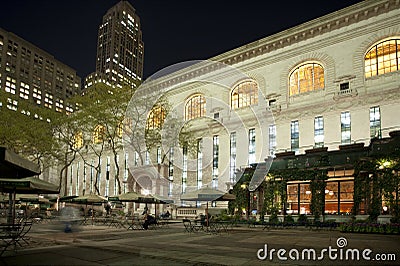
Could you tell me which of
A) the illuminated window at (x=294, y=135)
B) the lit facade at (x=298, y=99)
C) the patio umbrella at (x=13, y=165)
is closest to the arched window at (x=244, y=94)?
the lit facade at (x=298, y=99)

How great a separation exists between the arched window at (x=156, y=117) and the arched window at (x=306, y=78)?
15.3 m

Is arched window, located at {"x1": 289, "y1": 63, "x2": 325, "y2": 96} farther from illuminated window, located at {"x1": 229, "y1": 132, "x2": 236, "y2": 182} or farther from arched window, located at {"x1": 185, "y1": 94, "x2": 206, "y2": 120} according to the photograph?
arched window, located at {"x1": 185, "y1": 94, "x2": 206, "y2": 120}

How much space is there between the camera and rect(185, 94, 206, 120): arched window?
51.1 meters

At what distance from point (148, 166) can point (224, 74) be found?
16951mm

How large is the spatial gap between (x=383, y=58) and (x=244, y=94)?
56.5 ft

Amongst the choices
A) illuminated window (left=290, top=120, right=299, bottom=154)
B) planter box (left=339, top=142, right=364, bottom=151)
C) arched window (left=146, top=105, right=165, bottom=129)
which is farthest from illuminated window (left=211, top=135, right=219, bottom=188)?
planter box (left=339, top=142, right=364, bottom=151)

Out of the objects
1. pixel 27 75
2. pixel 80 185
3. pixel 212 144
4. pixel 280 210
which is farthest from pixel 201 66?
pixel 27 75

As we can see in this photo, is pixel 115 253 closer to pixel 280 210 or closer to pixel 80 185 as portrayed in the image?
pixel 280 210

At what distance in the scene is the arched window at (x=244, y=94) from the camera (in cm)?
4458

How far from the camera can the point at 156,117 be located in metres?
38.1

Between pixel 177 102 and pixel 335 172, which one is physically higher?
pixel 177 102

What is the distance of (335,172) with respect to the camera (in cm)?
2775

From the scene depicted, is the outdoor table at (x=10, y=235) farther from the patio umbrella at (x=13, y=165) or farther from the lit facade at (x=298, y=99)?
the lit facade at (x=298, y=99)

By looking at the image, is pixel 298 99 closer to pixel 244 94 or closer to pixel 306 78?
pixel 306 78
